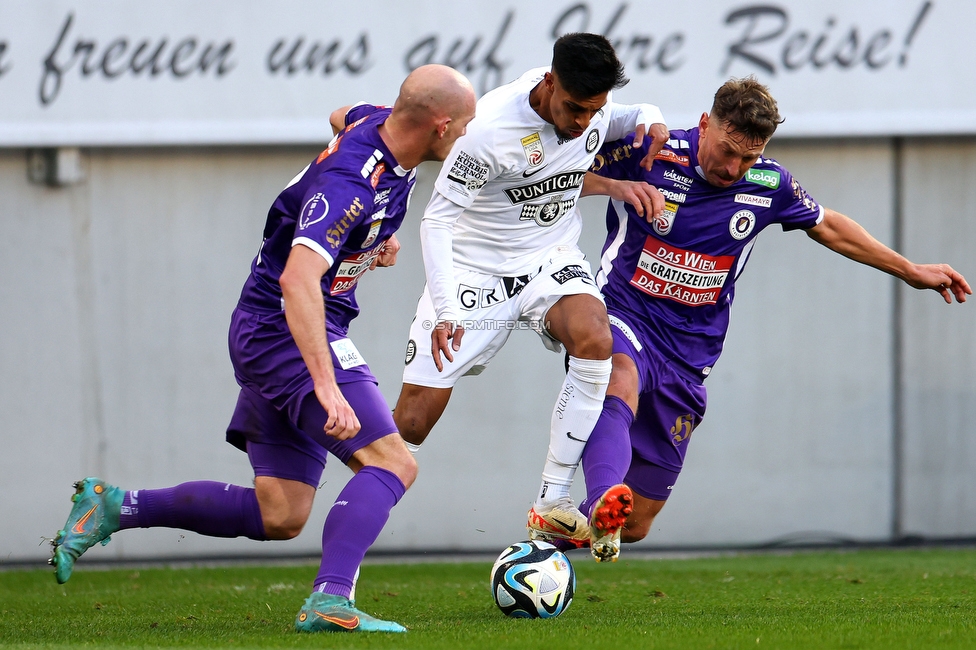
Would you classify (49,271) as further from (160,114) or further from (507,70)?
(507,70)

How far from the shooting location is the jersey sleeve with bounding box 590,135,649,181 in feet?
17.3

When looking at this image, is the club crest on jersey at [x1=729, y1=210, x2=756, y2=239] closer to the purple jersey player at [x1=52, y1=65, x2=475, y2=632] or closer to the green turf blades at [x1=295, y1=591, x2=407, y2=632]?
the purple jersey player at [x1=52, y1=65, x2=475, y2=632]

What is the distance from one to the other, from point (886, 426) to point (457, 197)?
210 inches

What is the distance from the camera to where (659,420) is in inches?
213

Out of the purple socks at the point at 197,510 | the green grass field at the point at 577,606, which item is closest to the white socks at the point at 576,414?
the green grass field at the point at 577,606

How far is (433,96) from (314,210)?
58 cm

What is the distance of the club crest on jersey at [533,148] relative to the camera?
494 centimetres

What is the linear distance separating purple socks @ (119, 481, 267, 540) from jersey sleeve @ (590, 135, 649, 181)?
2138 millimetres

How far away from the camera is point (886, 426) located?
8953 mm

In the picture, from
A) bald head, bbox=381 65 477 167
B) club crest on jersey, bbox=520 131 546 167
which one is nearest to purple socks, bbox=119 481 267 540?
bald head, bbox=381 65 477 167

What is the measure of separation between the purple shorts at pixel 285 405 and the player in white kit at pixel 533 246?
612mm

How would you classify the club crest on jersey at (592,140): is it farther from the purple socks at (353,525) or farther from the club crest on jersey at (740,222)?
the purple socks at (353,525)

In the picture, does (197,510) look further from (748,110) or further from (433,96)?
(748,110)

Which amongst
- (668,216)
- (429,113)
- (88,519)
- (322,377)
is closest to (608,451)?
(668,216)
